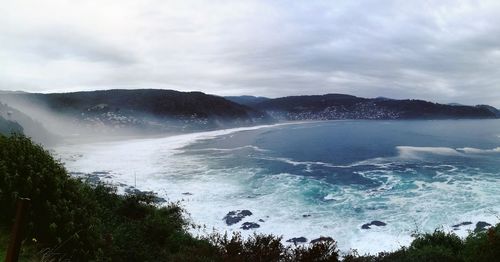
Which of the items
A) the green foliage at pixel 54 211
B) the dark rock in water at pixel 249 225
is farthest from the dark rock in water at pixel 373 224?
the green foliage at pixel 54 211

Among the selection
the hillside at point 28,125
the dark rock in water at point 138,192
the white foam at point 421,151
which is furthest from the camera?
the hillside at point 28,125

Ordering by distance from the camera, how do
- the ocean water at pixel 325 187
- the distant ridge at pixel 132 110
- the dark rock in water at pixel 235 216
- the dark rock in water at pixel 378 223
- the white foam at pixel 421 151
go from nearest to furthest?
the ocean water at pixel 325 187
the dark rock in water at pixel 378 223
the dark rock in water at pixel 235 216
the white foam at pixel 421 151
the distant ridge at pixel 132 110

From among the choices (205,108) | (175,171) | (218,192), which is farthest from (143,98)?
(218,192)

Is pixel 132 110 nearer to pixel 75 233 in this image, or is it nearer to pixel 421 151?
pixel 421 151

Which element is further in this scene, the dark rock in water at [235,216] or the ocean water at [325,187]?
Result: the dark rock in water at [235,216]

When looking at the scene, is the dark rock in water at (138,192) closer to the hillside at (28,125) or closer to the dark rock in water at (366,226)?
the dark rock in water at (366,226)


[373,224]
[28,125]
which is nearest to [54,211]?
[373,224]

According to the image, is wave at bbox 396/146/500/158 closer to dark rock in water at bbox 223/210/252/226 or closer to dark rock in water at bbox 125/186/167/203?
dark rock in water at bbox 223/210/252/226
